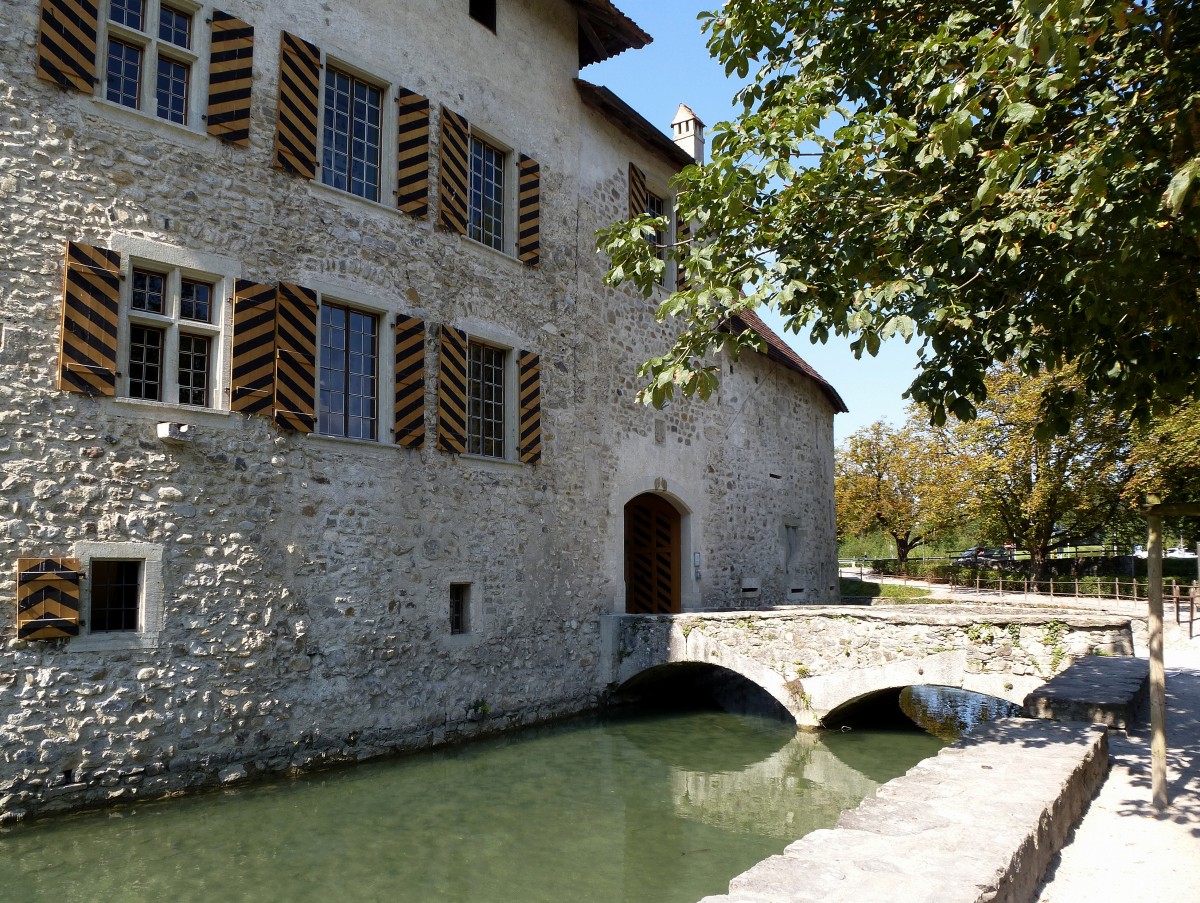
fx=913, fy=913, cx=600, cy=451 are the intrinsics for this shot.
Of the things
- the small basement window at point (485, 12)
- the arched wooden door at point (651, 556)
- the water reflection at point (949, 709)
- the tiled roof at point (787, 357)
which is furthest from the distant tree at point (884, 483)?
the small basement window at point (485, 12)

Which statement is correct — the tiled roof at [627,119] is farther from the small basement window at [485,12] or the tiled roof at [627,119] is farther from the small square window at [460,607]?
the small square window at [460,607]

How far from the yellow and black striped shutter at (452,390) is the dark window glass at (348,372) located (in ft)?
2.57

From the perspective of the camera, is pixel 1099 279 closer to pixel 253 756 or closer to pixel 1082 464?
pixel 253 756

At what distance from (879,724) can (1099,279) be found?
26.9 ft

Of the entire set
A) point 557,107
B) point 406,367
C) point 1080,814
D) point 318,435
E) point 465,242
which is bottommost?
point 1080,814

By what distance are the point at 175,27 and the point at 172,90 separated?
54 cm

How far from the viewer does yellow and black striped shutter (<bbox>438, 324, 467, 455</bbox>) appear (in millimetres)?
9898

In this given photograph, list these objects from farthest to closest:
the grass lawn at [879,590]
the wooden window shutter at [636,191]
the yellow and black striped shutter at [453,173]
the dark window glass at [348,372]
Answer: the grass lawn at [879,590] → the wooden window shutter at [636,191] → the yellow and black striped shutter at [453,173] → the dark window glass at [348,372]

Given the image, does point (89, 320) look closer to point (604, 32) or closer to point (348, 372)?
point (348, 372)

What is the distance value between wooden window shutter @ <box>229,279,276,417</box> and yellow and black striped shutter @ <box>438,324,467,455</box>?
6.63 feet

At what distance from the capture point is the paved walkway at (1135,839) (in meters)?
3.73

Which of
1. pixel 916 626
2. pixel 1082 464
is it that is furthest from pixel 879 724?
pixel 1082 464

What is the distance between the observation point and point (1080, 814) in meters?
4.64

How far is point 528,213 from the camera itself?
11.3 meters
